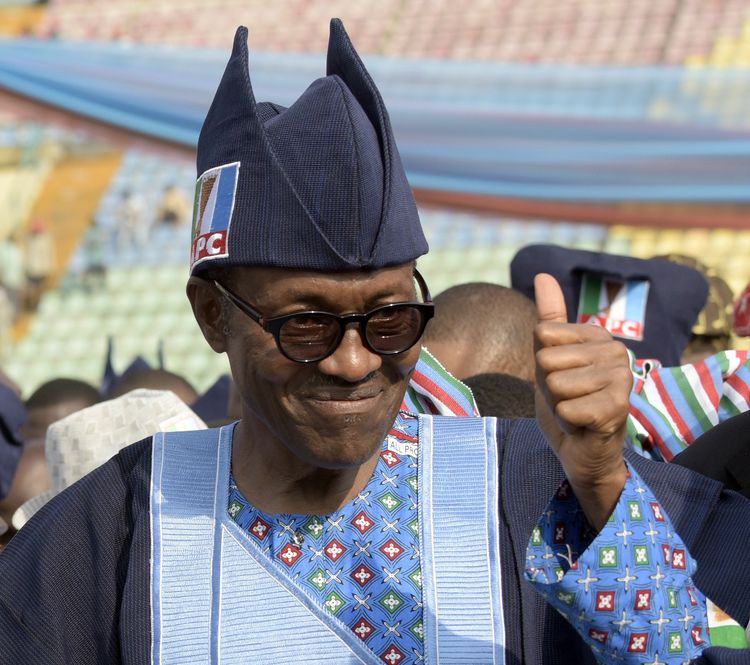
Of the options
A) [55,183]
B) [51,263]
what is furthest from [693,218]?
[55,183]

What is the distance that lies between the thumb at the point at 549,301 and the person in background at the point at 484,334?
1.51 metres

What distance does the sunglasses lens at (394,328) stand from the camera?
149 centimetres

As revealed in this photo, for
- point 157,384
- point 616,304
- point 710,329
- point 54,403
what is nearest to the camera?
point 616,304

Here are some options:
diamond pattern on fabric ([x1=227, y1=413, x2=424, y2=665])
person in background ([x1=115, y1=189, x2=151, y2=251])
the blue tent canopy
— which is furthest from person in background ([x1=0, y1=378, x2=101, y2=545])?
person in background ([x1=115, y1=189, x2=151, y2=251])

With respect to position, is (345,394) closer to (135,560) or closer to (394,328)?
(394,328)

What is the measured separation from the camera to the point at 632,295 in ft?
10.0

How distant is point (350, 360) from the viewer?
58.2 inches

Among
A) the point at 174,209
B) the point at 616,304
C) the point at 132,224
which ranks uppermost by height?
the point at 174,209

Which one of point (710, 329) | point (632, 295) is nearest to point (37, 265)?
point (710, 329)

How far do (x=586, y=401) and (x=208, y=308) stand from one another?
0.62 metres

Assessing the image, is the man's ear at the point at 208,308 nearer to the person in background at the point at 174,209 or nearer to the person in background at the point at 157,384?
the person in background at the point at 157,384

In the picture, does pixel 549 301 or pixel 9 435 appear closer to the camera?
pixel 549 301

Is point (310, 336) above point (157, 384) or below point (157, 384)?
below

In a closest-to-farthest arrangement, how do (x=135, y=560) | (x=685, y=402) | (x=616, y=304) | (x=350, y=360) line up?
(x=350, y=360)
(x=135, y=560)
(x=685, y=402)
(x=616, y=304)
